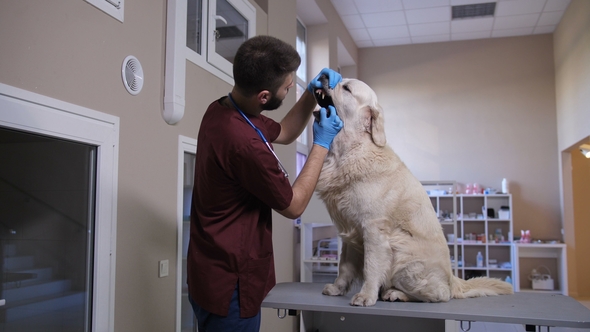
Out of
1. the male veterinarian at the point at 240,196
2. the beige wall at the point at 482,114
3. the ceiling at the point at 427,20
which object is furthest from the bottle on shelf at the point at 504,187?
the male veterinarian at the point at 240,196

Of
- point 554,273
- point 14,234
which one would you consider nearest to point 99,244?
point 14,234

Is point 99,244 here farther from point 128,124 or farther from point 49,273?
point 128,124

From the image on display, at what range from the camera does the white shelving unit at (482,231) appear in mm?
7914

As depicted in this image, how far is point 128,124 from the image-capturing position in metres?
2.33

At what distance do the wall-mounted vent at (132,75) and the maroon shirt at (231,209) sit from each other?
2.36ft

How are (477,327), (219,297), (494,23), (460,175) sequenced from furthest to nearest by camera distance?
1. (460,175)
2. (494,23)
3. (477,327)
4. (219,297)

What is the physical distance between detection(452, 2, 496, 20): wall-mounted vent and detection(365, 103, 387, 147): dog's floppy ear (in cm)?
606

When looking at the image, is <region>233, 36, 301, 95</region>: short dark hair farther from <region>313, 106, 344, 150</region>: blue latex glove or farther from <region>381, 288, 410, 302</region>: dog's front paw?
<region>381, 288, 410, 302</region>: dog's front paw

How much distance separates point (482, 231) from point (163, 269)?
7.10 metres

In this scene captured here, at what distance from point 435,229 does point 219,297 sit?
97 centimetres

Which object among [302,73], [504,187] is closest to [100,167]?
[302,73]

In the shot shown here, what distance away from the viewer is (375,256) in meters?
1.91

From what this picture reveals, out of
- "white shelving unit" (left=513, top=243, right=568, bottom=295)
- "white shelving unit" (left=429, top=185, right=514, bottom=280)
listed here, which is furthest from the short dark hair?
"white shelving unit" (left=513, top=243, right=568, bottom=295)

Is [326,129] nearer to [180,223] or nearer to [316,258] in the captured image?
[180,223]
